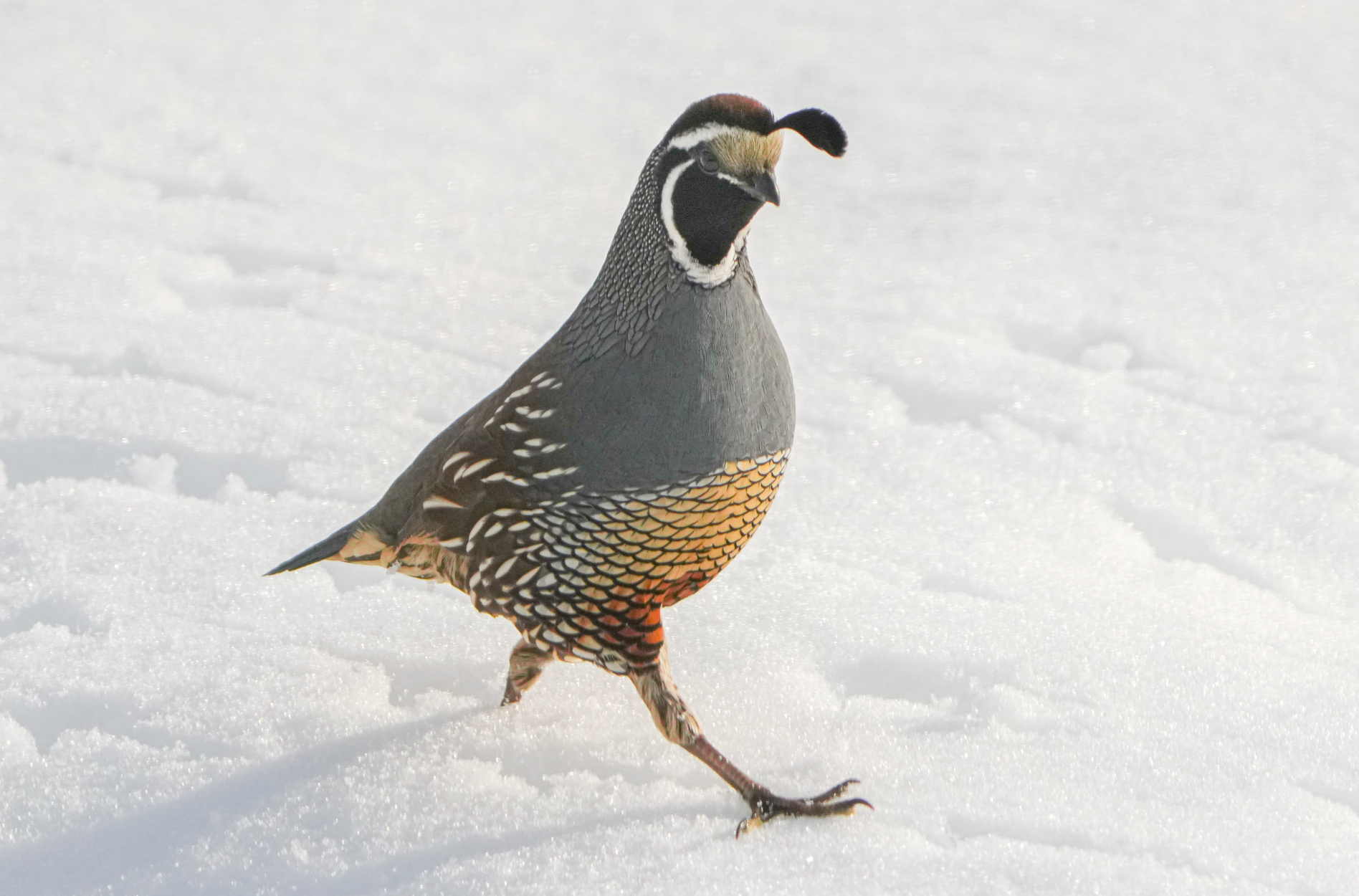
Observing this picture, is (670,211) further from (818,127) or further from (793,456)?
(793,456)

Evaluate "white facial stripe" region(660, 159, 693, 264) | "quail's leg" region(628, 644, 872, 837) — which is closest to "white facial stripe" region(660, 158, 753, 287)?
"white facial stripe" region(660, 159, 693, 264)

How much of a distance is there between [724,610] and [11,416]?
2.39 m

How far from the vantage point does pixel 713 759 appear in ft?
10.3

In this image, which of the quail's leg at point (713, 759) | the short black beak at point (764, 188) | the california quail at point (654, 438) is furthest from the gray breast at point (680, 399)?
the quail's leg at point (713, 759)

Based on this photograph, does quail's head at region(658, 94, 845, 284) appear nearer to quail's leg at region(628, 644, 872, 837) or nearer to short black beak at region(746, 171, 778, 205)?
short black beak at region(746, 171, 778, 205)

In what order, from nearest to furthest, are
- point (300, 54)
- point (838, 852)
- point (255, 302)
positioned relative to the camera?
1. point (838, 852)
2. point (255, 302)
3. point (300, 54)

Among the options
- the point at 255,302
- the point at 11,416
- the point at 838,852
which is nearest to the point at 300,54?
the point at 255,302

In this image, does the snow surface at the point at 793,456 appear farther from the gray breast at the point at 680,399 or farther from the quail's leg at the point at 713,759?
the gray breast at the point at 680,399

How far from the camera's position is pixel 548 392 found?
3104 millimetres

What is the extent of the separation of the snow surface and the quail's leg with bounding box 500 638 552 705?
0.32ft

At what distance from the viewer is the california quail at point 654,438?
2.92 meters

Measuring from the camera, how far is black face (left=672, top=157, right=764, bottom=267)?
115 inches

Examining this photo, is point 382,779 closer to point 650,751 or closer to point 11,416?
point 650,751

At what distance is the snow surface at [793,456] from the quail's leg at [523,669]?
0.32ft
